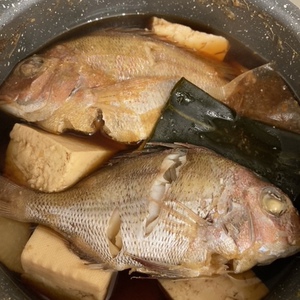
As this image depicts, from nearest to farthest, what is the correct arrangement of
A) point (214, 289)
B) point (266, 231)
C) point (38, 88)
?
point (266, 231) → point (214, 289) → point (38, 88)

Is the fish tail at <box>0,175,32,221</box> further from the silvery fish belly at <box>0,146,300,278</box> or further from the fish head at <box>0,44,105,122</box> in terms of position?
the fish head at <box>0,44,105,122</box>

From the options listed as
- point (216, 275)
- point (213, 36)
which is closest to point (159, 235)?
point (216, 275)

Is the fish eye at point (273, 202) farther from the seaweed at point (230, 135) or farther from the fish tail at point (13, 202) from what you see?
the fish tail at point (13, 202)

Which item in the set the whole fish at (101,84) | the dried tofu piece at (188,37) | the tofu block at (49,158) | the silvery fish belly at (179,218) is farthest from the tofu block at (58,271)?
the dried tofu piece at (188,37)

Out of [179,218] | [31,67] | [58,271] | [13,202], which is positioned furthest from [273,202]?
[31,67]

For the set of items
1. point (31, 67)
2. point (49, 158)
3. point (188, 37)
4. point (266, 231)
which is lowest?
point (49, 158)

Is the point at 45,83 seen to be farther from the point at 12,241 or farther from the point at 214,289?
the point at 214,289

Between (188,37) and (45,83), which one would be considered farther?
(188,37)

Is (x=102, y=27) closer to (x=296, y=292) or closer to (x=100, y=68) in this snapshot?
(x=100, y=68)
